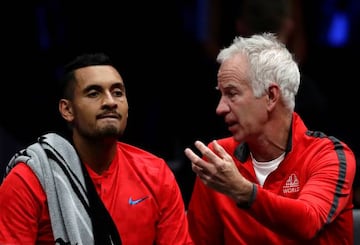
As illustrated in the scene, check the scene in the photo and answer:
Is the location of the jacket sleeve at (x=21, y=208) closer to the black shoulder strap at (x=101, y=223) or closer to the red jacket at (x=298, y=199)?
the black shoulder strap at (x=101, y=223)

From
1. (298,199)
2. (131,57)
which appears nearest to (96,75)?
(298,199)

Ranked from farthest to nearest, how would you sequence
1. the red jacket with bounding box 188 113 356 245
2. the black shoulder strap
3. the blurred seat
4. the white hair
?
the blurred seat
the white hair
the black shoulder strap
the red jacket with bounding box 188 113 356 245

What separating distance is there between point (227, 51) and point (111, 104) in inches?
21.4

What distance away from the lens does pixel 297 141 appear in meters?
4.77

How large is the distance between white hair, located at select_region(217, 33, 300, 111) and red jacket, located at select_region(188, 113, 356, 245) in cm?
19

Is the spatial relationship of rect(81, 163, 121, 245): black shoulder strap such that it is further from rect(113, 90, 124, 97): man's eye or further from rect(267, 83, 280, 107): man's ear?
rect(267, 83, 280, 107): man's ear

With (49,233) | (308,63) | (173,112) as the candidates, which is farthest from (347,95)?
(49,233)

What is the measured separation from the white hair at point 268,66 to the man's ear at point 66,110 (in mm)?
647

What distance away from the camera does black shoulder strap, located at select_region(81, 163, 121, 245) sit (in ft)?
15.0

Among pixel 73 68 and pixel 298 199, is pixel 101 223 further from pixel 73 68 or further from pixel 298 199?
pixel 298 199

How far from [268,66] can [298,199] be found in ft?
1.98

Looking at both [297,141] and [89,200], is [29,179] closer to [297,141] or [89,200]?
[89,200]

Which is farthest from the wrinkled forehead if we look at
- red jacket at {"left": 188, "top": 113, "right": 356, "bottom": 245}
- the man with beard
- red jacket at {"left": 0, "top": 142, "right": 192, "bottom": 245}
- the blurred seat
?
the blurred seat

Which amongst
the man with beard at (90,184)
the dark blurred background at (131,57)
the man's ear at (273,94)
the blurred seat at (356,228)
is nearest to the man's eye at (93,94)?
the man with beard at (90,184)
